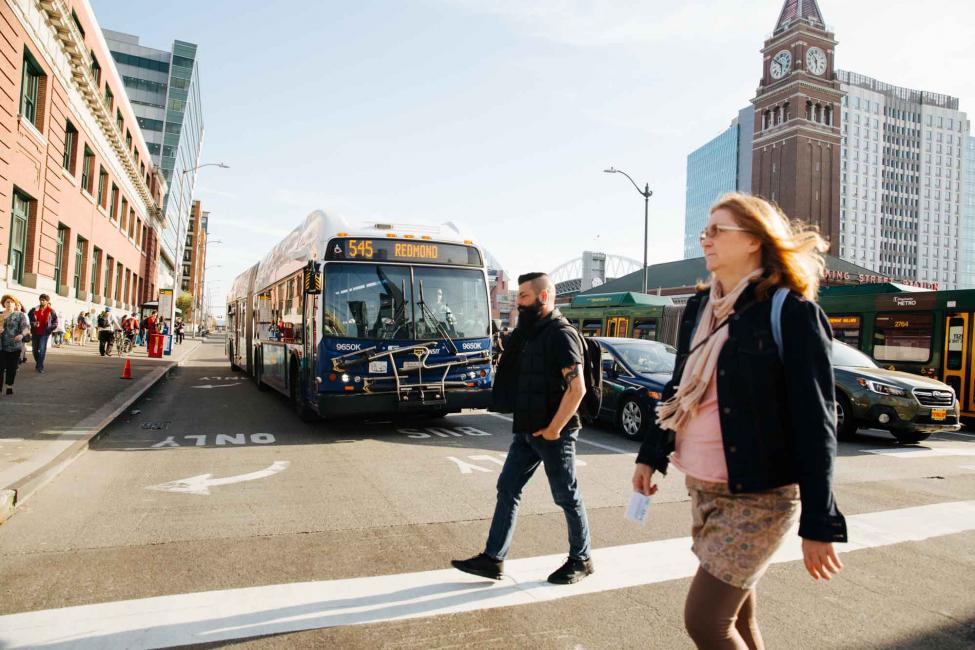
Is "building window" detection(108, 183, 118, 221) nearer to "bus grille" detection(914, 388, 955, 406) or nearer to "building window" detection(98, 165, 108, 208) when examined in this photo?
"building window" detection(98, 165, 108, 208)

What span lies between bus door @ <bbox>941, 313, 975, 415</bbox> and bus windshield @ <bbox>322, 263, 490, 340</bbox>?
10.6m

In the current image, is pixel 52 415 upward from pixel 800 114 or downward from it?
downward

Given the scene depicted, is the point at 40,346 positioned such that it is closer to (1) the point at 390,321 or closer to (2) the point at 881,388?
(1) the point at 390,321

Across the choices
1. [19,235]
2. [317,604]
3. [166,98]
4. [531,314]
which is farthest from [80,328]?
[166,98]

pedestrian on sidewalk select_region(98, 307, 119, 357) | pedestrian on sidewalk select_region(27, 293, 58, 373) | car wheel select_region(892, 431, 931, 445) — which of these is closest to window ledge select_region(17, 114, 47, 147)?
pedestrian on sidewalk select_region(98, 307, 119, 357)

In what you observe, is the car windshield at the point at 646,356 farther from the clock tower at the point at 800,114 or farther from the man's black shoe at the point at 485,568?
the clock tower at the point at 800,114

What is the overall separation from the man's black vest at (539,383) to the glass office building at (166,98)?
85055 mm

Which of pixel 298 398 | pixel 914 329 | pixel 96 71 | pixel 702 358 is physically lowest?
pixel 298 398

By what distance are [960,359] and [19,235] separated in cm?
2531

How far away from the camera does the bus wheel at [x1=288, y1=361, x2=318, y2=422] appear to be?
10930 mm

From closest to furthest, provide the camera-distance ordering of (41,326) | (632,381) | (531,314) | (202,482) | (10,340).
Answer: (531,314) < (202,482) < (632,381) < (10,340) < (41,326)

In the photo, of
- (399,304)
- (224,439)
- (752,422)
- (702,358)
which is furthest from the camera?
(399,304)

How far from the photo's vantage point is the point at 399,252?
10.5m

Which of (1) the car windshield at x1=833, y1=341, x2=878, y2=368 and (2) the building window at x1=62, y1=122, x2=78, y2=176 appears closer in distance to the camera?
(1) the car windshield at x1=833, y1=341, x2=878, y2=368
